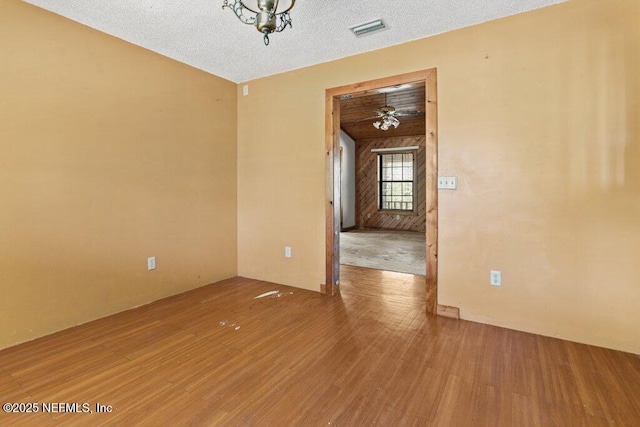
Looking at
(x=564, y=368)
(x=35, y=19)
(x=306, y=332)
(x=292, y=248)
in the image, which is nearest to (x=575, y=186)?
(x=564, y=368)

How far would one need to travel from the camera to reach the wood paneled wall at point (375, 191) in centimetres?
890

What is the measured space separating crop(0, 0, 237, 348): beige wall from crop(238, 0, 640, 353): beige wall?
6.64 ft

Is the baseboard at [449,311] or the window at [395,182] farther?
the window at [395,182]

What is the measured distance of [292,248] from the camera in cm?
358

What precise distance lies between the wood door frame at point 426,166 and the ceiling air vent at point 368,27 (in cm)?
45

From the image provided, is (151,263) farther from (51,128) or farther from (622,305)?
(622,305)

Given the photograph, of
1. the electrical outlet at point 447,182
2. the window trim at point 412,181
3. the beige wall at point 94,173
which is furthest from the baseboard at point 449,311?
the window trim at point 412,181

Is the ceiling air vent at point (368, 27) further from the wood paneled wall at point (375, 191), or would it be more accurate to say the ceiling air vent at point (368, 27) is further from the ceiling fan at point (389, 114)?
the wood paneled wall at point (375, 191)

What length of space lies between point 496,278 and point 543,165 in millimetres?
945

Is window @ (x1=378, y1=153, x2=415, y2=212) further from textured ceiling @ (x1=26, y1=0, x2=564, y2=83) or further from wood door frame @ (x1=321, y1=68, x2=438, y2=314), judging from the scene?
textured ceiling @ (x1=26, y1=0, x2=564, y2=83)

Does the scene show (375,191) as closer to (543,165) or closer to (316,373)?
(543,165)

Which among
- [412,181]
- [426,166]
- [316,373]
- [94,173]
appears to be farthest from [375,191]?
[316,373]

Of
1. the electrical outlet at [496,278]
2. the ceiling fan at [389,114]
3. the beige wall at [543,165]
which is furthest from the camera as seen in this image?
the ceiling fan at [389,114]

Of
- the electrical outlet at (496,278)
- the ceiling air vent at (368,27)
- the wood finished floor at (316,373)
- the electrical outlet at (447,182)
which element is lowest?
the wood finished floor at (316,373)
